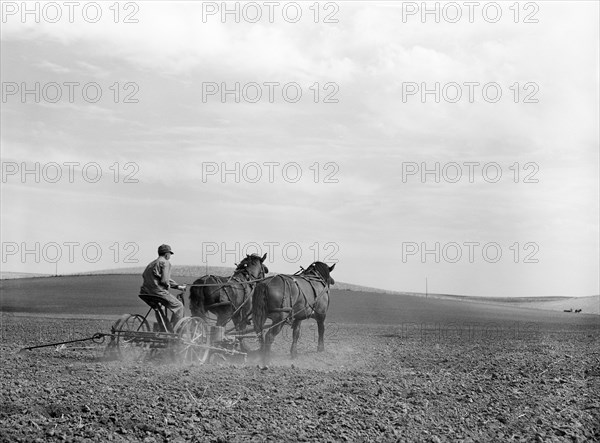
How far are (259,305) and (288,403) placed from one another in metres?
6.37

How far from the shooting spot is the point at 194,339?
602 inches

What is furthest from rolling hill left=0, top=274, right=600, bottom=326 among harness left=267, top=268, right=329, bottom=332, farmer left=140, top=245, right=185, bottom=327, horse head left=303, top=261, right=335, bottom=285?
farmer left=140, top=245, right=185, bottom=327

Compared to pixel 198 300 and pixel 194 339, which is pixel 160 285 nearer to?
pixel 194 339

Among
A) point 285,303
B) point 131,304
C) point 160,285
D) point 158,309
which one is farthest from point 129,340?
point 131,304

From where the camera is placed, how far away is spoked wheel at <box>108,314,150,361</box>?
14.8 m

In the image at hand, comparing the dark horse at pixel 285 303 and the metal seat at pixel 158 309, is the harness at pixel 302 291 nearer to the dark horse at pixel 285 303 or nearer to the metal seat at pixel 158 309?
the dark horse at pixel 285 303

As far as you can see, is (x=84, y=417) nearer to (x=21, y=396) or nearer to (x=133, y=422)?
(x=133, y=422)

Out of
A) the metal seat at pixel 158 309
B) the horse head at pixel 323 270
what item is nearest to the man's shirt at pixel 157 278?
the metal seat at pixel 158 309

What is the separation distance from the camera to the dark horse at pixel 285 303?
17375mm

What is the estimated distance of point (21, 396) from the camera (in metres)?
11.2

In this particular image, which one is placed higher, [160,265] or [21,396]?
[160,265]

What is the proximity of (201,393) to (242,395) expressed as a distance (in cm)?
59

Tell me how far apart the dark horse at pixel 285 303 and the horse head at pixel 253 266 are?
790mm

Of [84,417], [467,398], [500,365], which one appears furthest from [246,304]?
[84,417]
